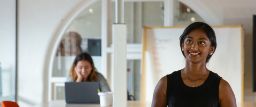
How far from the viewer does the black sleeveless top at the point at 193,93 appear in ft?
4.75

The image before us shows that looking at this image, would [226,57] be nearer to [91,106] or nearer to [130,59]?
[130,59]

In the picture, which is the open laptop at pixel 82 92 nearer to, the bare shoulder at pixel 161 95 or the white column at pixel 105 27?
the bare shoulder at pixel 161 95

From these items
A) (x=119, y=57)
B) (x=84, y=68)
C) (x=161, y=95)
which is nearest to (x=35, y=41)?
(x=84, y=68)

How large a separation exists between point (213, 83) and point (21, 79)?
4766 mm

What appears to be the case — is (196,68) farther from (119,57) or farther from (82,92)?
(82,92)

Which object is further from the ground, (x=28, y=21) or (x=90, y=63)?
(x=28, y=21)

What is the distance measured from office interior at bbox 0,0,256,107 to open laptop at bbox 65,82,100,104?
2276 mm

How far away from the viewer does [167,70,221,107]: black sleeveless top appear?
1448 mm


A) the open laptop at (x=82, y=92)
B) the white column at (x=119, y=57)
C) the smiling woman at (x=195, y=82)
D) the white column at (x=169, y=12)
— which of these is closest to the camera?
the white column at (x=119, y=57)

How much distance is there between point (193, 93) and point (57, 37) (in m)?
4.49

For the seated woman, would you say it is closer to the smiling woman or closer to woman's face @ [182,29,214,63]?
the smiling woman

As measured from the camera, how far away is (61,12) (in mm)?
5660

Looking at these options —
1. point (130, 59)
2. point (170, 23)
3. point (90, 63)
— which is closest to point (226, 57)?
point (170, 23)

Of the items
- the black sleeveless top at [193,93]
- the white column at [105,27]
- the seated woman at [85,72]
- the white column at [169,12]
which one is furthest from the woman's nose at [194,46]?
the white column at [105,27]
